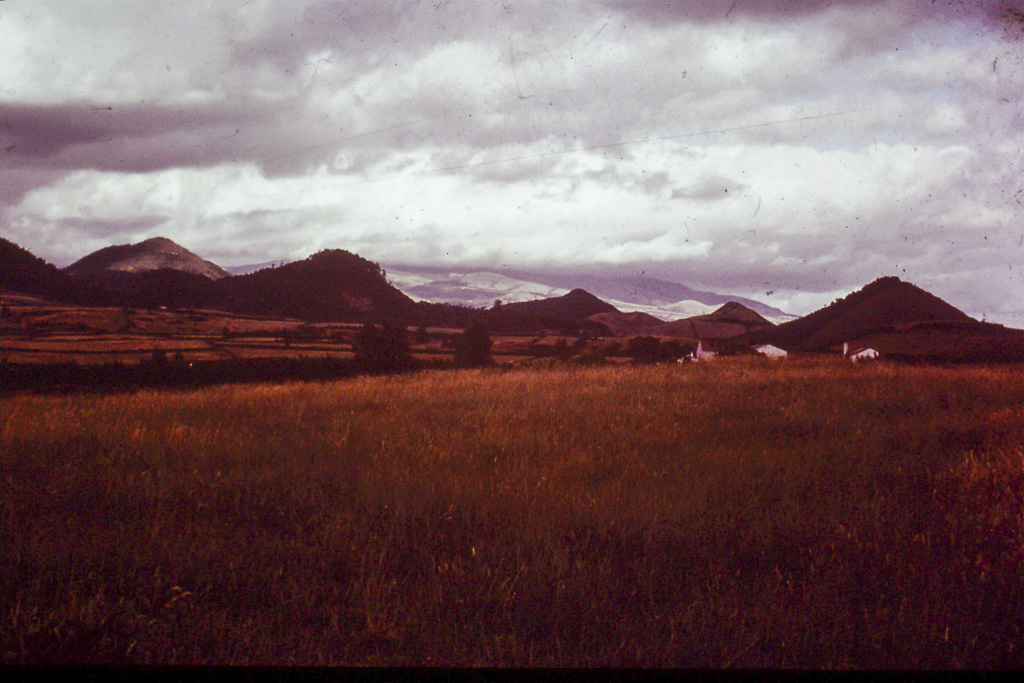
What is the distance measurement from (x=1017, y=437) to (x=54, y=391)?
31.6 feet

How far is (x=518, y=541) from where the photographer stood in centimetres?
281

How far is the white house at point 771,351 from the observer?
30.4 ft

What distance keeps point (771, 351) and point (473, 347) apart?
16.9 feet

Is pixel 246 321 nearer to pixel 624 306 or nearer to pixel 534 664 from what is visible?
pixel 624 306

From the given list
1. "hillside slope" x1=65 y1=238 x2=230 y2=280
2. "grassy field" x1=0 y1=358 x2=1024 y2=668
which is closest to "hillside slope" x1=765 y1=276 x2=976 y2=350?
"grassy field" x1=0 y1=358 x2=1024 y2=668

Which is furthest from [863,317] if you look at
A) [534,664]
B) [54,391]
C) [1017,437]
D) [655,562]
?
[54,391]

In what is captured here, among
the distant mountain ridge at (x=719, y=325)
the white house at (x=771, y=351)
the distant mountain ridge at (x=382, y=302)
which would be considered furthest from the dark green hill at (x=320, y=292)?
the white house at (x=771, y=351)

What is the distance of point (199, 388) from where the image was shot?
6.89 metres

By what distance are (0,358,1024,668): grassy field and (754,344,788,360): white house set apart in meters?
4.07

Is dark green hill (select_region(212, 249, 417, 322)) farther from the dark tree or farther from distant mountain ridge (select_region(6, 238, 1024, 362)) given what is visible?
the dark tree

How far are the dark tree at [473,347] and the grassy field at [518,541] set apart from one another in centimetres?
321

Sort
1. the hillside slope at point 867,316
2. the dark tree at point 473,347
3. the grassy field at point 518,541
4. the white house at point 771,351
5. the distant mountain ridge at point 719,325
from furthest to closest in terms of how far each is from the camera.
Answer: the white house at point 771,351, the distant mountain ridge at point 719,325, the dark tree at point 473,347, the hillside slope at point 867,316, the grassy field at point 518,541

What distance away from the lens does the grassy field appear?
7.29 feet

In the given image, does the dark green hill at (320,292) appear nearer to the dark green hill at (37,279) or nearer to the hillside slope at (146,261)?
the hillside slope at (146,261)
